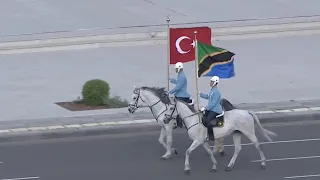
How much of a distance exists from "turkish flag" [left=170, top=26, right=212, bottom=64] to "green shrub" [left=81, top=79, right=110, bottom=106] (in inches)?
199

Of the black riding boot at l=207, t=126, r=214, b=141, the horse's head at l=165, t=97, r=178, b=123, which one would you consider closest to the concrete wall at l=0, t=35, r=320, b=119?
the horse's head at l=165, t=97, r=178, b=123

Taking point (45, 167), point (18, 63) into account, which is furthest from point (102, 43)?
point (45, 167)

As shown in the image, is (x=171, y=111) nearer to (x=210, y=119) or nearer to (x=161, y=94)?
(x=161, y=94)

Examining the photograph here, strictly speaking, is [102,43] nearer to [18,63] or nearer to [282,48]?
[18,63]

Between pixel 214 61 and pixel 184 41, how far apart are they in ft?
3.94

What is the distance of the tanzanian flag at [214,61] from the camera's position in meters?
18.3

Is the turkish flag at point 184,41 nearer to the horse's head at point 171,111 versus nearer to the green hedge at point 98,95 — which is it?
the horse's head at point 171,111

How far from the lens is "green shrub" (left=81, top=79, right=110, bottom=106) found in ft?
79.4

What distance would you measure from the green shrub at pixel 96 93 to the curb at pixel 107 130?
2110 millimetres

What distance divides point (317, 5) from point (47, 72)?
12696 millimetres

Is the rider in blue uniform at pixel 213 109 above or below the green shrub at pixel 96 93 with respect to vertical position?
below

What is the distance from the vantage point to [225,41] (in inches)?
1256

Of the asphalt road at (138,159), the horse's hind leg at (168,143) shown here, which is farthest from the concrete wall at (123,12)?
the horse's hind leg at (168,143)

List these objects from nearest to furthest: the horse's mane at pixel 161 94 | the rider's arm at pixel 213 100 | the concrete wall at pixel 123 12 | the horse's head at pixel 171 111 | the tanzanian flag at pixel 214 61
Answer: the rider's arm at pixel 213 100
the horse's head at pixel 171 111
the tanzanian flag at pixel 214 61
the horse's mane at pixel 161 94
the concrete wall at pixel 123 12
